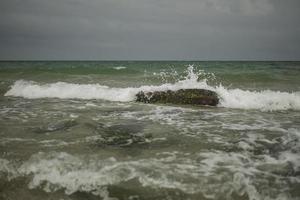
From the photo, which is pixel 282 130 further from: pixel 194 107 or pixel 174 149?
pixel 194 107

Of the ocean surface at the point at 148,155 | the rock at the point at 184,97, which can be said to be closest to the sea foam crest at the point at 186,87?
the rock at the point at 184,97

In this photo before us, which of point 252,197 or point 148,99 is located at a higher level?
point 148,99

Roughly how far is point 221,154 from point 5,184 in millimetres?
3122

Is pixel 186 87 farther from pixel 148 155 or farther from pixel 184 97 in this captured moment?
pixel 148 155

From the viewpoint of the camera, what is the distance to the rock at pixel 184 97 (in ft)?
34.1

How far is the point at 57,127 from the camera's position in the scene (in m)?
6.84

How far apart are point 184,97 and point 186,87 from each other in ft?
2.59

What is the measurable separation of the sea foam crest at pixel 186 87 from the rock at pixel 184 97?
344 millimetres

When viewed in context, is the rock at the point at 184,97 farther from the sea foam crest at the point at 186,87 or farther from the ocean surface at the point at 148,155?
the ocean surface at the point at 148,155

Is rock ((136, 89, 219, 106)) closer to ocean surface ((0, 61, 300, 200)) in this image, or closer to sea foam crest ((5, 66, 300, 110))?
sea foam crest ((5, 66, 300, 110))

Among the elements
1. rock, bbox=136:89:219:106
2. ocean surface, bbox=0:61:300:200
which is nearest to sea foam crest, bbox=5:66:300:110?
rock, bbox=136:89:219:106

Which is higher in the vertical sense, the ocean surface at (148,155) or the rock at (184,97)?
the rock at (184,97)

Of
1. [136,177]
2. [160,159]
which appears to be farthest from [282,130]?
[136,177]

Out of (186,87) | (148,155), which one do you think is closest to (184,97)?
(186,87)
